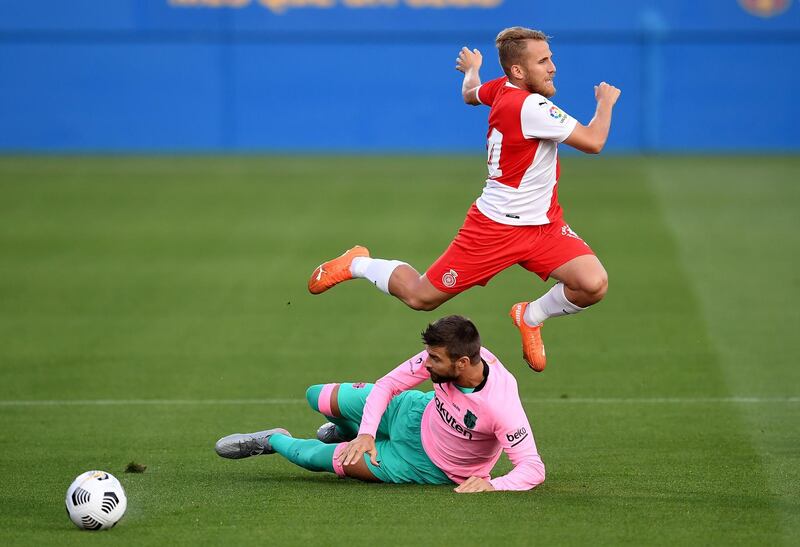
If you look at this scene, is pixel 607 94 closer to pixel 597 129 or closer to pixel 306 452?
pixel 597 129

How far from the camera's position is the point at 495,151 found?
29.4 feet

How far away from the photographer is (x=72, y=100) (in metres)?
28.9

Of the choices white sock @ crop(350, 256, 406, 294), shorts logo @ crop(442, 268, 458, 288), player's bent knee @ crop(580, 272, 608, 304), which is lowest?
player's bent knee @ crop(580, 272, 608, 304)

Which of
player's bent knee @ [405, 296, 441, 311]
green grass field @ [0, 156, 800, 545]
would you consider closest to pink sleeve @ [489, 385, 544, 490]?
green grass field @ [0, 156, 800, 545]

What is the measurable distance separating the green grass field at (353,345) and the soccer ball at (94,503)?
4.2 inches

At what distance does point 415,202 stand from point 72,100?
998 cm

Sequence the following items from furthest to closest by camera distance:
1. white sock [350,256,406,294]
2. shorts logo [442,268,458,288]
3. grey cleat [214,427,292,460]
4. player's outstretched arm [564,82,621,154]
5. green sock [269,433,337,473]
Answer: white sock [350,256,406,294] → shorts logo [442,268,458,288] → grey cleat [214,427,292,460] → player's outstretched arm [564,82,621,154] → green sock [269,433,337,473]

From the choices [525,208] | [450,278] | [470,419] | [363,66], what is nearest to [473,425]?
[470,419]

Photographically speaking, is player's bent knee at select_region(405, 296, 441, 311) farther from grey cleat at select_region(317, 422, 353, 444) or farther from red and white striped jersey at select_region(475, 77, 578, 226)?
grey cleat at select_region(317, 422, 353, 444)

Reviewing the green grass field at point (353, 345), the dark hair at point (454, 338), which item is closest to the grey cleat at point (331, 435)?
the green grass field at point (353, 345)

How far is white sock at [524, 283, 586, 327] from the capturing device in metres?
9.16

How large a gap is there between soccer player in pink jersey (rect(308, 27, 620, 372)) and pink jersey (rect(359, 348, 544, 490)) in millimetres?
1077

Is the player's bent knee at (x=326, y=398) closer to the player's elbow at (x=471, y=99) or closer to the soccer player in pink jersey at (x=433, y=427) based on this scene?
the soccer player in pink jersey at (x=433, y=427)

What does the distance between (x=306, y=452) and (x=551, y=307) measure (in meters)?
2.10
